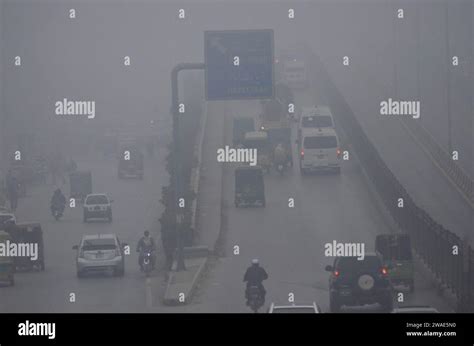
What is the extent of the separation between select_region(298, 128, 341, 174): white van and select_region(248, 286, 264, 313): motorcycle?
26.2m

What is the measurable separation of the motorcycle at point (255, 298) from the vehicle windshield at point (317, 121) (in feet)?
103

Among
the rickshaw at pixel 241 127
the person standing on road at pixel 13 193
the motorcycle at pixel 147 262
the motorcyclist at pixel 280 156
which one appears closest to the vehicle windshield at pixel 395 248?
the motorcycle at pixel 147 262

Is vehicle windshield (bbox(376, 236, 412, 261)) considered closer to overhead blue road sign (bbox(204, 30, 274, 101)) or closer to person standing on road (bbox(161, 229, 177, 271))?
overhead blue road sign (bbox(204, 30, 274, 101))

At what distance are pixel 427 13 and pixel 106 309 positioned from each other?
295 ft

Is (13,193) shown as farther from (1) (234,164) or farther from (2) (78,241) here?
(2) (78,241)

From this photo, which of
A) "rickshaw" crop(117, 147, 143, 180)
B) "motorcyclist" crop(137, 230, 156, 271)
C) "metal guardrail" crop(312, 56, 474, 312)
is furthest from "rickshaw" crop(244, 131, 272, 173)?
"motorcyclist" crop(137, 230, 156, 271)

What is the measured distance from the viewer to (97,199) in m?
51.0

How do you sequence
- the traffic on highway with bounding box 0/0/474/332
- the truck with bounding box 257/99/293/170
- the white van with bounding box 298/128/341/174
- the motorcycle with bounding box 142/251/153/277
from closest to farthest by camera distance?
the traffic on highway with bounding box 0/0/474/332 → the motorcycle with bounding box 142/251/153/277 → the white van with bounding box 298/128/341/174 → the truck with bounding box 257/99/293/170

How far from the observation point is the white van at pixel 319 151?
54.3 metres

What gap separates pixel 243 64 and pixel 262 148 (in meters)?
23.5

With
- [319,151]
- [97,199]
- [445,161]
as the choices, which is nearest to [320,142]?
[319,151]

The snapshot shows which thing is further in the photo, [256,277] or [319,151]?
[319,151]

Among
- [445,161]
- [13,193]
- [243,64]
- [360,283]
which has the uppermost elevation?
[445,161]

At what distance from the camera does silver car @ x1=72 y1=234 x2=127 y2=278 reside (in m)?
36.3
